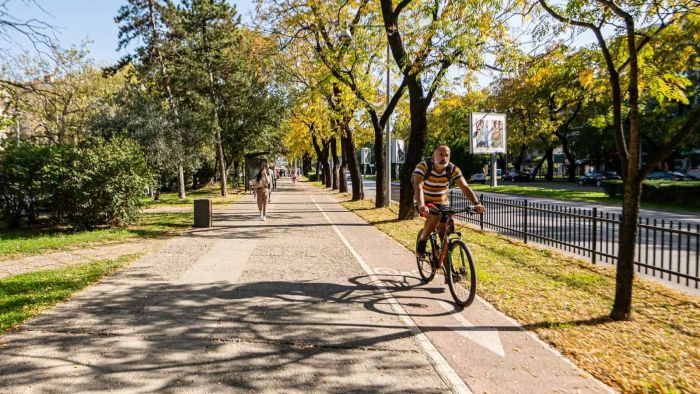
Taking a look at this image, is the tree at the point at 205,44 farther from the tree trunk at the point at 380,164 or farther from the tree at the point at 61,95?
the tree trunk at the point at 380,164

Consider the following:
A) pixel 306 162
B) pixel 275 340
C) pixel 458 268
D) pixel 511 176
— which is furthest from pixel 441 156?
pixel 306 162

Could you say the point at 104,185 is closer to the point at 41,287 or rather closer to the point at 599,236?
the point at 41,287

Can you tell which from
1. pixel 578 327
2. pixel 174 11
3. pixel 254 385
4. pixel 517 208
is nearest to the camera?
pixel 254 385

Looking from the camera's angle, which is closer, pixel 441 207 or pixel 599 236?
pixel 441 207

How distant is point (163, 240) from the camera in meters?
11.4

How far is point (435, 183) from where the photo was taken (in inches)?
263

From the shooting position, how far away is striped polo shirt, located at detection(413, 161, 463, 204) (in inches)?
258

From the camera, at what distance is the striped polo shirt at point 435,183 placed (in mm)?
6554

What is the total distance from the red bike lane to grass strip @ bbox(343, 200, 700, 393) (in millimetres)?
204

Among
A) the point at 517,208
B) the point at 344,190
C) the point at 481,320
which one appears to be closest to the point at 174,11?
the point at 344,190

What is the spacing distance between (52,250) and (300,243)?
5.21 metres

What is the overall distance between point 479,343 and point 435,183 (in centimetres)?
267

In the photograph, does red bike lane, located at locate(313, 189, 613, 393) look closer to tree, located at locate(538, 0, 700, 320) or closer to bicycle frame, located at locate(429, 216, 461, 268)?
bicycle frame, located at locate(429, 216, 461, 268)

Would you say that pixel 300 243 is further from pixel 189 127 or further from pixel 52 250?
pixel 189 127
